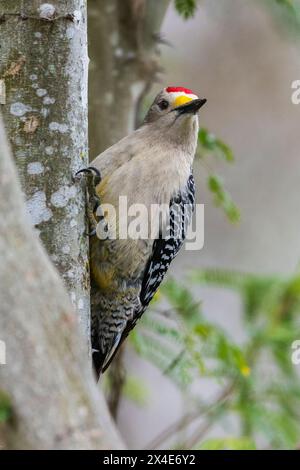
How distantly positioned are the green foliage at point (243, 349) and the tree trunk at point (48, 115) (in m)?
1.38

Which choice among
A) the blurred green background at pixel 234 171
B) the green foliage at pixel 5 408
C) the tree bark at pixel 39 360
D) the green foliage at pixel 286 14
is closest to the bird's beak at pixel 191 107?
the green foliage at pixel 286 14

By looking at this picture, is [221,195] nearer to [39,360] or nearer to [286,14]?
[286,14]

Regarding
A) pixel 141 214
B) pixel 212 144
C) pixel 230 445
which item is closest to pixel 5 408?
pixel 230 445

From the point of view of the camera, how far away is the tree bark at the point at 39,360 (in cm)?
179

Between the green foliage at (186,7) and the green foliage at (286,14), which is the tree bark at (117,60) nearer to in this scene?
the green foliage at (186,7)

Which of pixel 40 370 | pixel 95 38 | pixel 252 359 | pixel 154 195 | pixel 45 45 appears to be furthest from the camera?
pixel 252 359

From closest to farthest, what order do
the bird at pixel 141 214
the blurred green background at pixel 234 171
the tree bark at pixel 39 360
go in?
the tree bark at pixel 39 360 < the bird at pixel 141 214 < the blurred green background at pixel 234 171

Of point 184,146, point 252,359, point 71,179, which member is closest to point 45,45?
point 71,179

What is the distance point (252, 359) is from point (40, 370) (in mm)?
3526

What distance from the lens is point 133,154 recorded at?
4.20m

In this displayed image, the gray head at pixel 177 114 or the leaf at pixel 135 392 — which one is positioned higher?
the gray head at pixel 177 114

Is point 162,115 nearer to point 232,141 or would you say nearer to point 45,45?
point 45,45

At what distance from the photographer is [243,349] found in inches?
208

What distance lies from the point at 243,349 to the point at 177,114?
1679 mm
